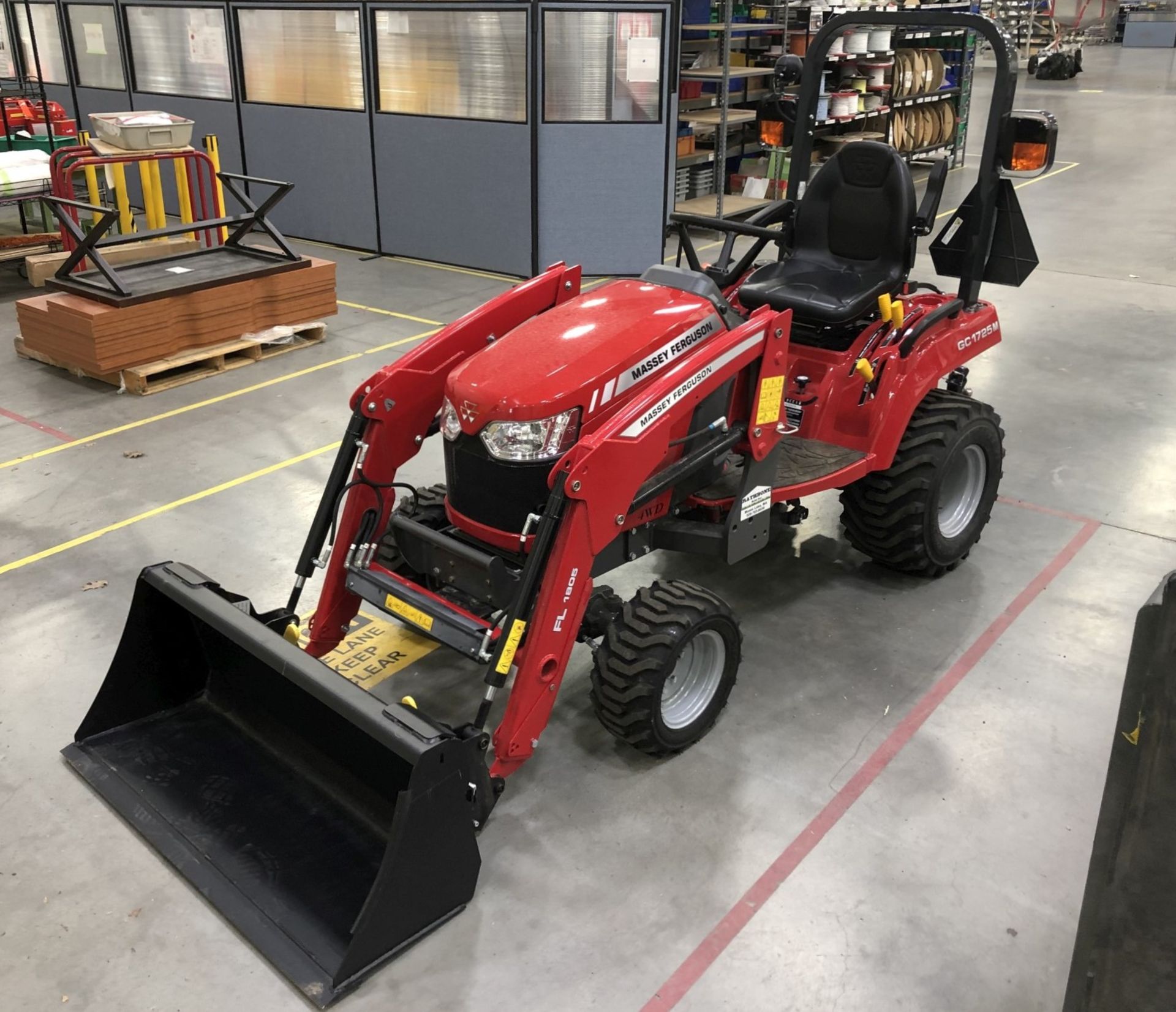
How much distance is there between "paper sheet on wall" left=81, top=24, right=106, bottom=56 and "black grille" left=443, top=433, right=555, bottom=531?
10.2 meters

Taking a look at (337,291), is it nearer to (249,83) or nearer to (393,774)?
(249,83)

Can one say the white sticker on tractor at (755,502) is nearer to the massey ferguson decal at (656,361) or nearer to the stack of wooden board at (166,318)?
the massey ferguson decal at (656,361)

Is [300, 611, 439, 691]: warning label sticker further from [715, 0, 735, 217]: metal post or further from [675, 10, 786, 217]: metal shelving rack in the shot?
[675, 10, 786, 217]: metal shelving rack

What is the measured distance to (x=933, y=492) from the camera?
427cm

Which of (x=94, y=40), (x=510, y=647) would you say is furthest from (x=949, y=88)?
(x=510, y=647)

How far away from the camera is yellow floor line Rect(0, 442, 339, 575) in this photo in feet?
15.4

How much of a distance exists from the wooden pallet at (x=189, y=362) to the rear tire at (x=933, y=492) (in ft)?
14.1

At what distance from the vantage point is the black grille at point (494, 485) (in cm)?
332

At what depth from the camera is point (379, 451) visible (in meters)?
3.71

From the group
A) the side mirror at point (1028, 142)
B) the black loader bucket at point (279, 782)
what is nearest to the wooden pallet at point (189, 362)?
the black loader bucket at point (279, 782)

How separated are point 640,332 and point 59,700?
2.31 m

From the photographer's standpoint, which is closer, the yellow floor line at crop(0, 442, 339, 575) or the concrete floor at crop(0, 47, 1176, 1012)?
the concrete floor at crop(0, 47, 1176, 1012)

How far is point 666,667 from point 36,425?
452 cm

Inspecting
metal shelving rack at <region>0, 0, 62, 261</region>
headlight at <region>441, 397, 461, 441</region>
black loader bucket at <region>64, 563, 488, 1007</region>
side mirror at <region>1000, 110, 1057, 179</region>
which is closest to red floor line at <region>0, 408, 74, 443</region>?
metal shelving rack at <region>0, 0, 62, 261</region>
